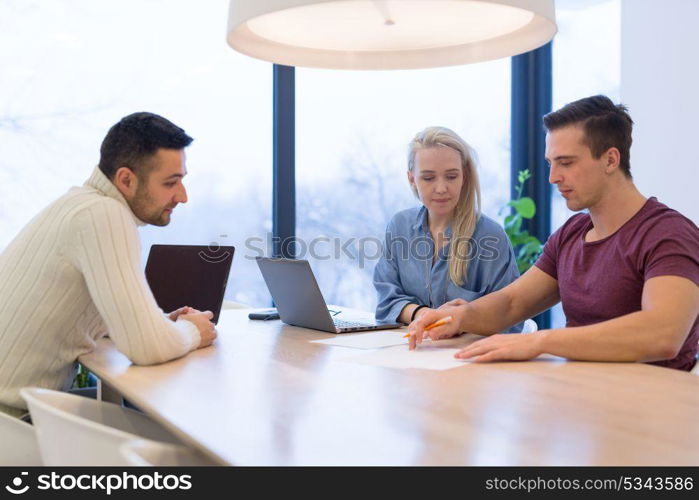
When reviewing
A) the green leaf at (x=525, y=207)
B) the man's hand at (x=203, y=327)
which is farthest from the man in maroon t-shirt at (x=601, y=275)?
the green leaf at (x=525, y=207)

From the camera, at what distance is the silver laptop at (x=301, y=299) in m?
2.35

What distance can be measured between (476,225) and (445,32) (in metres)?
1.00

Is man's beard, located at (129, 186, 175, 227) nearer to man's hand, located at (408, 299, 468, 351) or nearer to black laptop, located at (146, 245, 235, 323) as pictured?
black laptop, located at (146, 245, 235, 323)

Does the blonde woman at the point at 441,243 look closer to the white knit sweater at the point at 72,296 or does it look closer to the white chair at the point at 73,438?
the white knit sweater at the point at 72,296

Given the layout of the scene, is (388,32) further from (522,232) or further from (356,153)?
(522,232)

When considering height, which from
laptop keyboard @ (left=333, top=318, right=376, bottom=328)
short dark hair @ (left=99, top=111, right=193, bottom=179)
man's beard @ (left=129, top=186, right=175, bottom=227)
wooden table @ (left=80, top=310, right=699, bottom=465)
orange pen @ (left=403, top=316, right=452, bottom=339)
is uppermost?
short dark hair @ (left=99, top=111, right=193, bottom=179)

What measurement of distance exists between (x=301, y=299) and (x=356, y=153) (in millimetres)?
2347

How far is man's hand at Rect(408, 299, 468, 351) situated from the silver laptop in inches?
12.6

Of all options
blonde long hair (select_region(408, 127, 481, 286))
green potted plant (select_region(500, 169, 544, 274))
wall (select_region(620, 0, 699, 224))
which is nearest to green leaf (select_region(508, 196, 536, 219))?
green potted plant (select_region(500, 169, 544, 274))

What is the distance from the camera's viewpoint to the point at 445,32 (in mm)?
1919

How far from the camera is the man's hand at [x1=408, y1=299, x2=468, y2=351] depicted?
6.67 ft

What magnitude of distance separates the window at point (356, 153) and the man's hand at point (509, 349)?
2.81 meters

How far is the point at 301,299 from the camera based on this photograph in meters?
2.45

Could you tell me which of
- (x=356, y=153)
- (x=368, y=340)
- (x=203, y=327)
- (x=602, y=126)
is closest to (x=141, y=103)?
(x=356, y=153)
